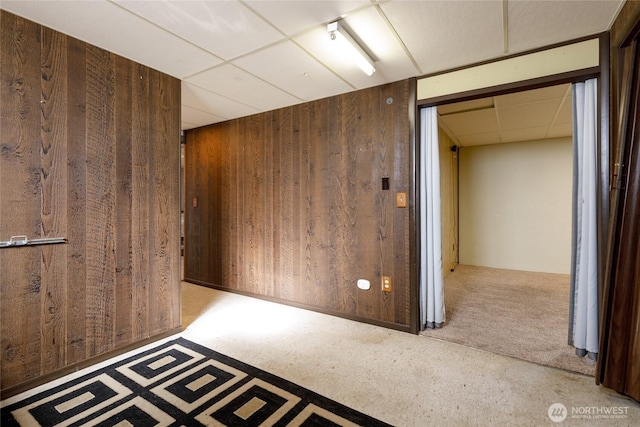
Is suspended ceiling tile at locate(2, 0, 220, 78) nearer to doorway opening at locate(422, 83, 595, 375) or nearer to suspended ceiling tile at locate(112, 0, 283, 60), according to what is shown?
suspended ceiling tile at locate(112, 0, 283, 60)

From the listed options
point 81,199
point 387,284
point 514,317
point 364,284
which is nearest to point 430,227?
point 387,284

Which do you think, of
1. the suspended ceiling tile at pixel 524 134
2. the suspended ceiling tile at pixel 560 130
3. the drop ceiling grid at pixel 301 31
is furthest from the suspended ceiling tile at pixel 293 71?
the suspended ceiling tile at pixel 560 130

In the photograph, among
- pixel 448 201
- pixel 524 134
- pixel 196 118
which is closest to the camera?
pixel 196 118

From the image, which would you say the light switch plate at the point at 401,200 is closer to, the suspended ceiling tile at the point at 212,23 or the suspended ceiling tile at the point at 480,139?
the suspended ceiling tile at the point at 212,23

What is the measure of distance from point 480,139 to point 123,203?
5.36 meters

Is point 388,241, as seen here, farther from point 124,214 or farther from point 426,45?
point 124,214

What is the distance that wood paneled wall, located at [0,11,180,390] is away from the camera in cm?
185

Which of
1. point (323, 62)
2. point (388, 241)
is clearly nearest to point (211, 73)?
point (323, 62)

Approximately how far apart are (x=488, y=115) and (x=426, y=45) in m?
2.14

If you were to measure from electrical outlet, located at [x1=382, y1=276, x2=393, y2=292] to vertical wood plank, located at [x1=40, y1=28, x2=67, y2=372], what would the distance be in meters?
2.55

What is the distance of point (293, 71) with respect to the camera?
258cm

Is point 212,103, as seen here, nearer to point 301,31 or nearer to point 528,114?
point 301,31

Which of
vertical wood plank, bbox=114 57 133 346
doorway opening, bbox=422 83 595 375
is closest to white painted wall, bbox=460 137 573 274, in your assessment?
doorway opening, bbox=422 83 595 375

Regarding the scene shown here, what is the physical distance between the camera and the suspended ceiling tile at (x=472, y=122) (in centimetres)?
378
